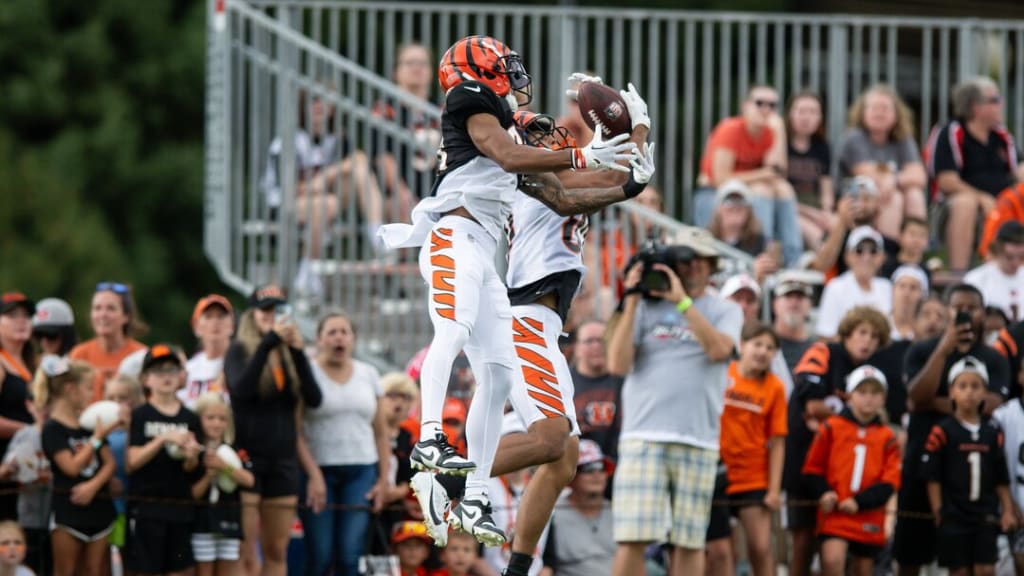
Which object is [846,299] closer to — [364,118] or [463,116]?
[364,118]

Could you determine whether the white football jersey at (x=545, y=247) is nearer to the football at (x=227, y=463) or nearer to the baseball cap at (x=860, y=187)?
the football at (x=227, y=463)

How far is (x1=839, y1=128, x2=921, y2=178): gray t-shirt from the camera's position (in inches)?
677

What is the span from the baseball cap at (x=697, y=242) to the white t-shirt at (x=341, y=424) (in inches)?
83.0

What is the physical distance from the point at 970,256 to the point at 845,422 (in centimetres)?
369

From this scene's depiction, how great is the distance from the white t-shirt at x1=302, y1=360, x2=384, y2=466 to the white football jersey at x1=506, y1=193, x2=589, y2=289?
88.4 inches

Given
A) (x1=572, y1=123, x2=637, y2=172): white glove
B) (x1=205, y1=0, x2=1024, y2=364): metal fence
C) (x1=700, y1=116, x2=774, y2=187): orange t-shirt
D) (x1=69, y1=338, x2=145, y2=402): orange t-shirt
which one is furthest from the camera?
(x1=700, y1=116, x2=774, y2=187): orange t-shirt

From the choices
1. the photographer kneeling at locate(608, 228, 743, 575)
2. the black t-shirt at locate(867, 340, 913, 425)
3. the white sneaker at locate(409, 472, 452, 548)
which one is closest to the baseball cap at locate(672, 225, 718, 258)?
the photographer kneeling at locate(608, 228, 743, 575)

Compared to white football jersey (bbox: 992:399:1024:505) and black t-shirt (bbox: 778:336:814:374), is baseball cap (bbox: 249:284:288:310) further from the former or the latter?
white football jersey (bbox: 992:399:1024:505)

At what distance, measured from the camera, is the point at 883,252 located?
15992 mm

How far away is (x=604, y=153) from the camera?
34.8 ft

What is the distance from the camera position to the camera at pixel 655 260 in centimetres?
1342

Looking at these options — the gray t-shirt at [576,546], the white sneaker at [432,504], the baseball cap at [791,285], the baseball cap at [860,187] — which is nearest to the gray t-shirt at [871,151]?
the baseball cap at [860,187]

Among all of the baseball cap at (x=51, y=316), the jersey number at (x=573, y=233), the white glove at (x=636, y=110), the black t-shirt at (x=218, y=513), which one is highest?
the white glove at (x=636, y=110)

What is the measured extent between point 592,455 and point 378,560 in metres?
1.44
